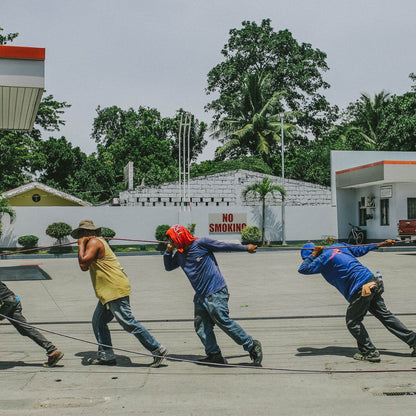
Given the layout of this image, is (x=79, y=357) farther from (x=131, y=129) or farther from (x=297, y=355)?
(x=131, y=129)

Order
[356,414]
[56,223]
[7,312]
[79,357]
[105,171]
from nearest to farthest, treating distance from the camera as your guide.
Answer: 1. [356,414]
2. [7,312]
3. [79,357]
4. [56,223]
5. [105,171]

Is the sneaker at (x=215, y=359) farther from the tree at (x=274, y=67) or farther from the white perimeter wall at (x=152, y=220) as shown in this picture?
the tree at (x=274, y=67)


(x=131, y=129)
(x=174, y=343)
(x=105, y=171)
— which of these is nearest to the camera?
(x=174, y=343)

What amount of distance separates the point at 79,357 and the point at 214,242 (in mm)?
2127

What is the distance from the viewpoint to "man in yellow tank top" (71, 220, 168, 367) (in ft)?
19.9

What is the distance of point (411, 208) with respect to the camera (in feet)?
94.2

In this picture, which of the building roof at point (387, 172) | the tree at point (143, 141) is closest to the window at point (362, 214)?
the building roof at point (387, 172)

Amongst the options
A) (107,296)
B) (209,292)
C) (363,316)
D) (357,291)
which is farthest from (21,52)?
(363,316)

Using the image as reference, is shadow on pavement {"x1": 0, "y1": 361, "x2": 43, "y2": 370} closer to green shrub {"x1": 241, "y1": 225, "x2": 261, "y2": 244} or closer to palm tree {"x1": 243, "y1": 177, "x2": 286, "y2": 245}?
green shrub {"x1": 241, "y1": 225, "x2": 261, "y2": 244}

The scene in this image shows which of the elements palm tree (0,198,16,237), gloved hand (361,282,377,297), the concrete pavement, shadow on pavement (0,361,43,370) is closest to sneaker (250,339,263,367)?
the concrete pavement

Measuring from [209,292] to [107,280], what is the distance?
3.63ft

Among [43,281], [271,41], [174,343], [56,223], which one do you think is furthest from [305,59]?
[174,343]

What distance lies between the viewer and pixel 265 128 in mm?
42094

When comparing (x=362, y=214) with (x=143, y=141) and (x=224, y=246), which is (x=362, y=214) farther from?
(x=224, y=246)
